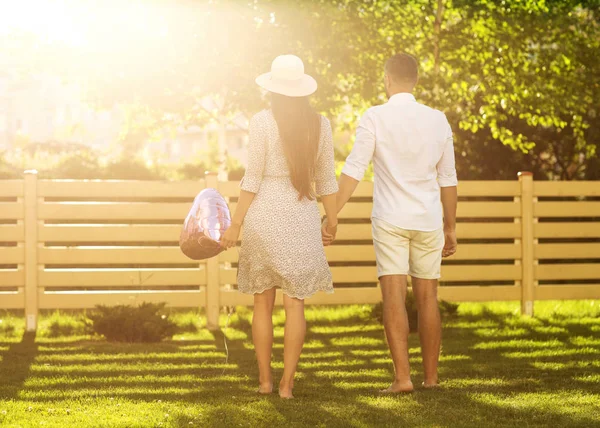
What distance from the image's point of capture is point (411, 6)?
11531 mm

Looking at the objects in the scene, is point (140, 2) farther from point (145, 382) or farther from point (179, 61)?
point (145, 382)

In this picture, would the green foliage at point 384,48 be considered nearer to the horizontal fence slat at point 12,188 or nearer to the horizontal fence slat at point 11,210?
the horizontal fence slat at point 12,188

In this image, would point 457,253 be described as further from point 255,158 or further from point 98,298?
point 255,158

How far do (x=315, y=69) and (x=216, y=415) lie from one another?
23.7 ft

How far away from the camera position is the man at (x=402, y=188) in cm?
536

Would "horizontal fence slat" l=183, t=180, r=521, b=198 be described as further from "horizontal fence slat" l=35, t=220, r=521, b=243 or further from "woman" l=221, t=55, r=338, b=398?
"woman" l=221, t=55, r=338, b=398

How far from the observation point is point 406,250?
5441 mm

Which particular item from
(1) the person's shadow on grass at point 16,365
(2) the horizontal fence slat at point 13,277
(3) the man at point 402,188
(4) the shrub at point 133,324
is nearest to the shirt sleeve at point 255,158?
(3) the man at point 402,188

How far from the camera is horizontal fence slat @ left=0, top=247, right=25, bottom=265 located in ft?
31.1

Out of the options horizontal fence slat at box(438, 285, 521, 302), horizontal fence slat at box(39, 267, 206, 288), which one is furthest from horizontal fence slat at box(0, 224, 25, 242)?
horizontal fence slat at box(438, 285, 521, 302)

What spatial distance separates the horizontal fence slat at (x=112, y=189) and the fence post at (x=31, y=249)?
9 centimetres

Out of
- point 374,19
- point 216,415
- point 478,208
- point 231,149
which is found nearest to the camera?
point 216,415

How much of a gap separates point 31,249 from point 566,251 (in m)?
5.41

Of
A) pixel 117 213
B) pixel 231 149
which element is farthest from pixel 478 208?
pixel 231 149
